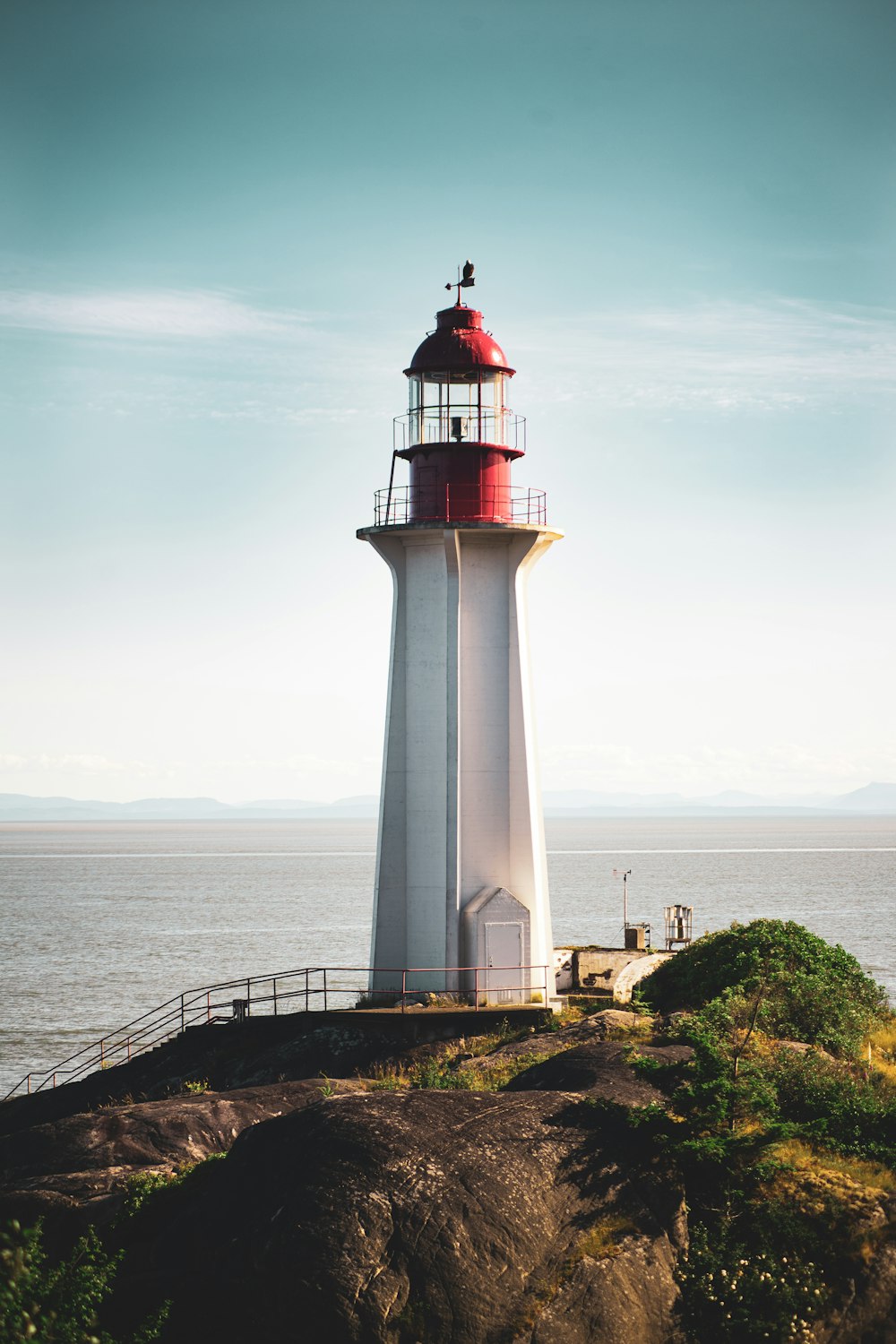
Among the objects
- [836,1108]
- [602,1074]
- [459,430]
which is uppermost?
[459,430]

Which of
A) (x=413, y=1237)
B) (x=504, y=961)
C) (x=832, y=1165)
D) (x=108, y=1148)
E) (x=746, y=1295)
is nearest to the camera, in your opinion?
(x=413, y=1237)

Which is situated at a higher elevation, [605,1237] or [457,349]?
[457,349]

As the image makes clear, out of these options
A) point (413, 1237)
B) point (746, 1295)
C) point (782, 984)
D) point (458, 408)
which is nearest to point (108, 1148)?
point (413, 1237)

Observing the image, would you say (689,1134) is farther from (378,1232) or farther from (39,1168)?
(39,1168)

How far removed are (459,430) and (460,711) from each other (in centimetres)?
596

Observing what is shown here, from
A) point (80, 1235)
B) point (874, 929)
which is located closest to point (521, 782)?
point (80, 1235)

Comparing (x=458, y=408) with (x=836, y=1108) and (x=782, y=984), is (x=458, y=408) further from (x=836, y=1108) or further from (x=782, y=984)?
(x=836, y=1108)

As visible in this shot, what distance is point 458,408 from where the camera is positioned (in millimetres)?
29344

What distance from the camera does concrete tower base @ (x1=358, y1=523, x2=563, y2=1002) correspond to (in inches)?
1107

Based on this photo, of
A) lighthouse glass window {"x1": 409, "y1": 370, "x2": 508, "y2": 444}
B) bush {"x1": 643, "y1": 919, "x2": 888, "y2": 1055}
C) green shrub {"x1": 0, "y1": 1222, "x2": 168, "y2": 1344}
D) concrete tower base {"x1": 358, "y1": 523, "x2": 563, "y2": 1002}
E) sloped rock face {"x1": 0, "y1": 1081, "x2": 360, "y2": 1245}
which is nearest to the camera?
green shrub {"x1": 0, "y1": 1222, "x2": 168, "y2": 1344}

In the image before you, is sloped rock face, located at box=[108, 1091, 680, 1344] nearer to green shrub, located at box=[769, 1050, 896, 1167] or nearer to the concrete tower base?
green shrub, located at box=[769, 1050, 896, 1167]

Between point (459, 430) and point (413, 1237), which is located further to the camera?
point (459, 430)

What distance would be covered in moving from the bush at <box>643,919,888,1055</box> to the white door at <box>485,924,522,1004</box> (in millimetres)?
2747

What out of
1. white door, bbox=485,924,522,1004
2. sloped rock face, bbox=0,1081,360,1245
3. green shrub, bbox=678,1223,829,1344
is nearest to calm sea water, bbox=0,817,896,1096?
white door, bbox=485,924,522,1004
